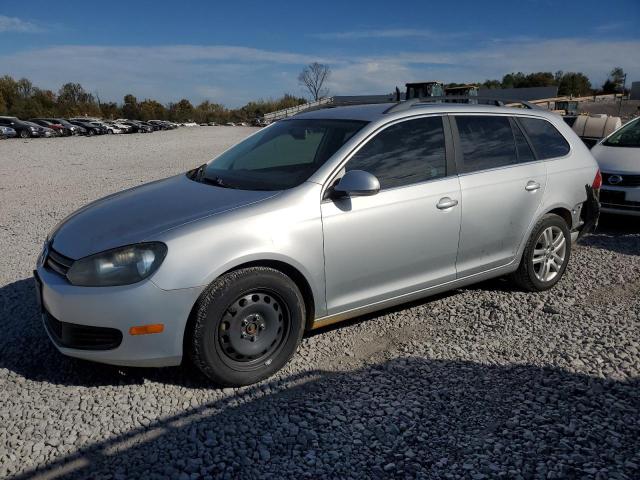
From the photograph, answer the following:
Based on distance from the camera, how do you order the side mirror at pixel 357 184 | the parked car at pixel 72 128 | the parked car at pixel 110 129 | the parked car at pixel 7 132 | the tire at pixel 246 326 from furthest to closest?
1. the parked car at pixel 110 129
2. the parked car at pixel 72 128
3. the parked car at pixel 7 132
4. the side mirror at pixel 357 184
5. the tire at pixel 246 326

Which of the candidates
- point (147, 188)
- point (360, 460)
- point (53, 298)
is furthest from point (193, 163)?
point (360, 460)

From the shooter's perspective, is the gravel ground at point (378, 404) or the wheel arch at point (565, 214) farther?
the wheel arch at point (565, 214)

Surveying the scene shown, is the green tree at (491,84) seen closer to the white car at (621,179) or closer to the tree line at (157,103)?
the tree line at (157,103)

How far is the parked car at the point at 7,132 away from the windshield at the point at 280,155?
37.4 meters

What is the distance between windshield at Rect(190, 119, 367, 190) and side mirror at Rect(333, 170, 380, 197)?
9.9 inches

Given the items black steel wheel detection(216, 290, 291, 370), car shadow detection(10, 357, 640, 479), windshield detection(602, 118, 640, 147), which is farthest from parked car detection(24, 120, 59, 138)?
car shadow detection(10, 357, 640, 479)

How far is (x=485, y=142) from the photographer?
4.30m

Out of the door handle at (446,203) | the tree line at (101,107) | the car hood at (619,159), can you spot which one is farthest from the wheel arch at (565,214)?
the tree line at (101,107)

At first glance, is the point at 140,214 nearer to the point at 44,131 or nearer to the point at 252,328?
the point at 252,328

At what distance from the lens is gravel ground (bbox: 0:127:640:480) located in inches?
100.0

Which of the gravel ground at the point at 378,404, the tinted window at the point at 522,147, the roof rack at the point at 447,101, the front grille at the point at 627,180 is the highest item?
the roof rack at the point at 447,101

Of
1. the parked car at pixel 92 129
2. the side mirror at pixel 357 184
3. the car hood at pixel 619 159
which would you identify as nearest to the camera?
the side mirror at pixel 357 184

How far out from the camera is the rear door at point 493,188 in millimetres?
4051

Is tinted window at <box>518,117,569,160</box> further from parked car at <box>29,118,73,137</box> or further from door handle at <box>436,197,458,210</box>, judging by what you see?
parked car at <box>29,118,73,137</box>
